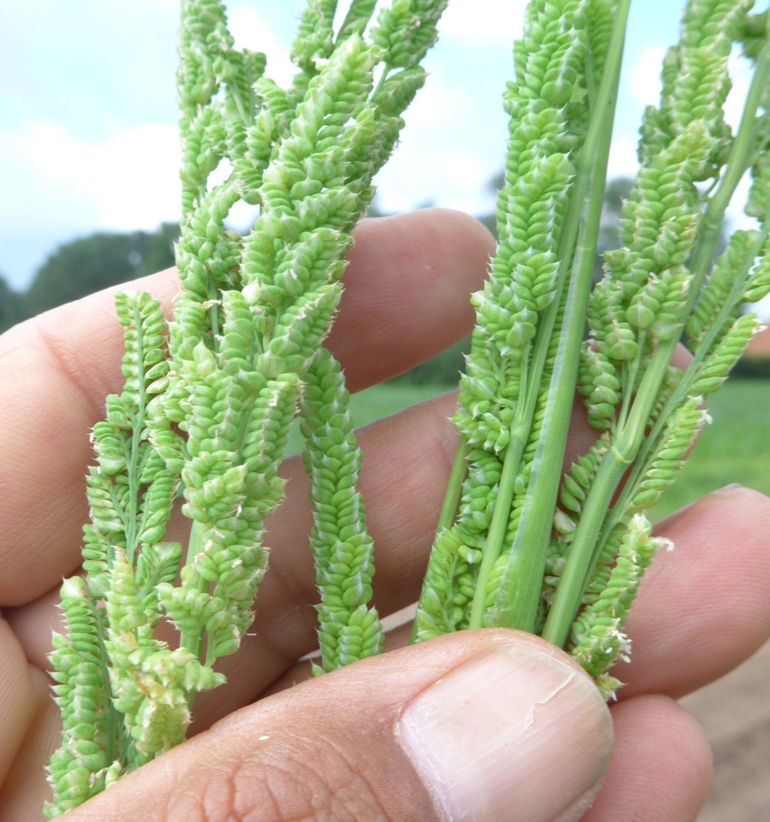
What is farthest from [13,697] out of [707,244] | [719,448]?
[719,448]

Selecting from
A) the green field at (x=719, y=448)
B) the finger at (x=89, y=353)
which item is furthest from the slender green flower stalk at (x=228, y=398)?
the green field at (x=719, y=448)

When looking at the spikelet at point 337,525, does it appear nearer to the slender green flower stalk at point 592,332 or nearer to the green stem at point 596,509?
the slender green flower stalk at point 592,332

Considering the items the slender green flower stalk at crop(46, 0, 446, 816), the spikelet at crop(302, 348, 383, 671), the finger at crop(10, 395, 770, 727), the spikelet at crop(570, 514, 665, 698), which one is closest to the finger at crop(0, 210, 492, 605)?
the finger at crop(10, 395, 770, 727)

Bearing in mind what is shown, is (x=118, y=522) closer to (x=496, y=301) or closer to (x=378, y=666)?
(x=378, y=666)

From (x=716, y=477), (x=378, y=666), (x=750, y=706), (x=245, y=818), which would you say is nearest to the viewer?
(x=245, y=818)

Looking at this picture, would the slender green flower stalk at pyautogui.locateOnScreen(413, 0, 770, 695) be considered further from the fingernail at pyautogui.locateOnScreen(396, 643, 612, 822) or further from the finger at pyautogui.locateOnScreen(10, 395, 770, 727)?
the finger at pyautogui.locateOnScreen(10, 395, 770, 727)

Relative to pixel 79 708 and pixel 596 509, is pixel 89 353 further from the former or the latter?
pixel 596 509

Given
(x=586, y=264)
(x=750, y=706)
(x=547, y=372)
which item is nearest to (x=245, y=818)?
(x=547, y=372)
